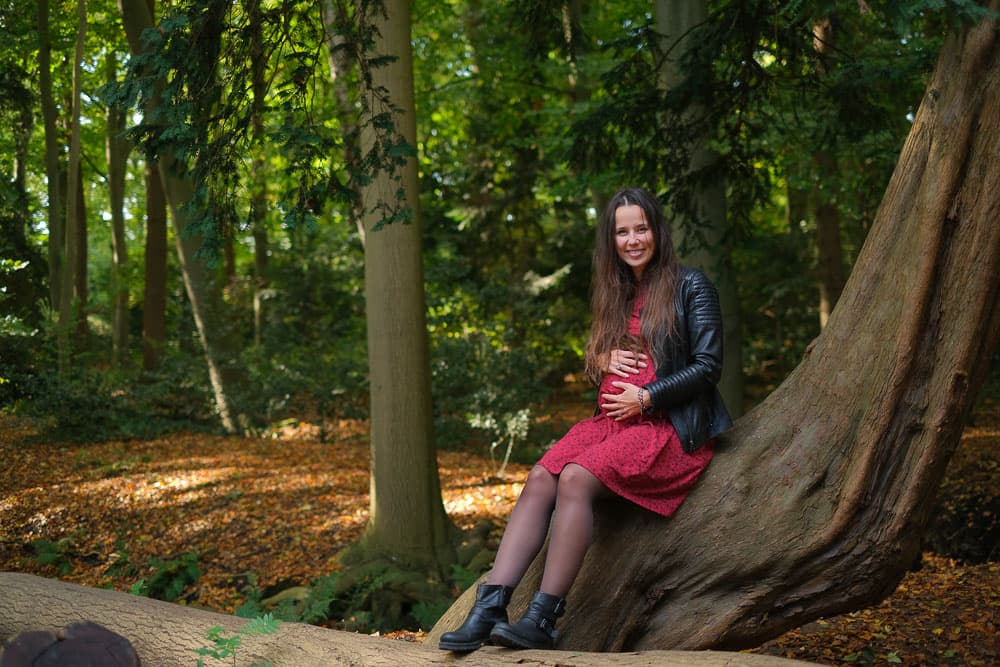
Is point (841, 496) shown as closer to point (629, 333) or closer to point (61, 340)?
point (629, 333)

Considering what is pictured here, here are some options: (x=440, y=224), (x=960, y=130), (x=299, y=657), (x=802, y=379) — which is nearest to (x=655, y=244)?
(x=802, y=379)

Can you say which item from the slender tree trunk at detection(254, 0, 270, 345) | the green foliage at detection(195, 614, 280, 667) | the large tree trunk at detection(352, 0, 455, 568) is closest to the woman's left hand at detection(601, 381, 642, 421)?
the green foliage at detection(195, 614, 280, 667)

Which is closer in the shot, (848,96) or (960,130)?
(960,130)

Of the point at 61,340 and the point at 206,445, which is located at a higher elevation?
the point at 61,340

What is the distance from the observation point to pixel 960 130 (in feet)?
10.2

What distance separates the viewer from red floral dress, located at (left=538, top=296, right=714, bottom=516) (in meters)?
3.27

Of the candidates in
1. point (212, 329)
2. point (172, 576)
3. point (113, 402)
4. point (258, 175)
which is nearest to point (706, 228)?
point (172, 576)

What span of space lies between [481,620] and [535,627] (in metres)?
0.21

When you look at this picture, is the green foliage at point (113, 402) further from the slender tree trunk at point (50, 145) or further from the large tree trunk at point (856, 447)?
the large tree trunk at point (856, 447)

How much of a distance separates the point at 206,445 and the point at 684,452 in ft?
30.3

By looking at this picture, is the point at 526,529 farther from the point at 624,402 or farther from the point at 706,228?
the point at 706,228

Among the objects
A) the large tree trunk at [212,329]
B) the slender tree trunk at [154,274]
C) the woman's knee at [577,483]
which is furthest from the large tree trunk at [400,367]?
the slender tree trunk at [154,274]

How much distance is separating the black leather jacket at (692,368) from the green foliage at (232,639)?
180 cm

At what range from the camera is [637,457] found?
3.29 metres
